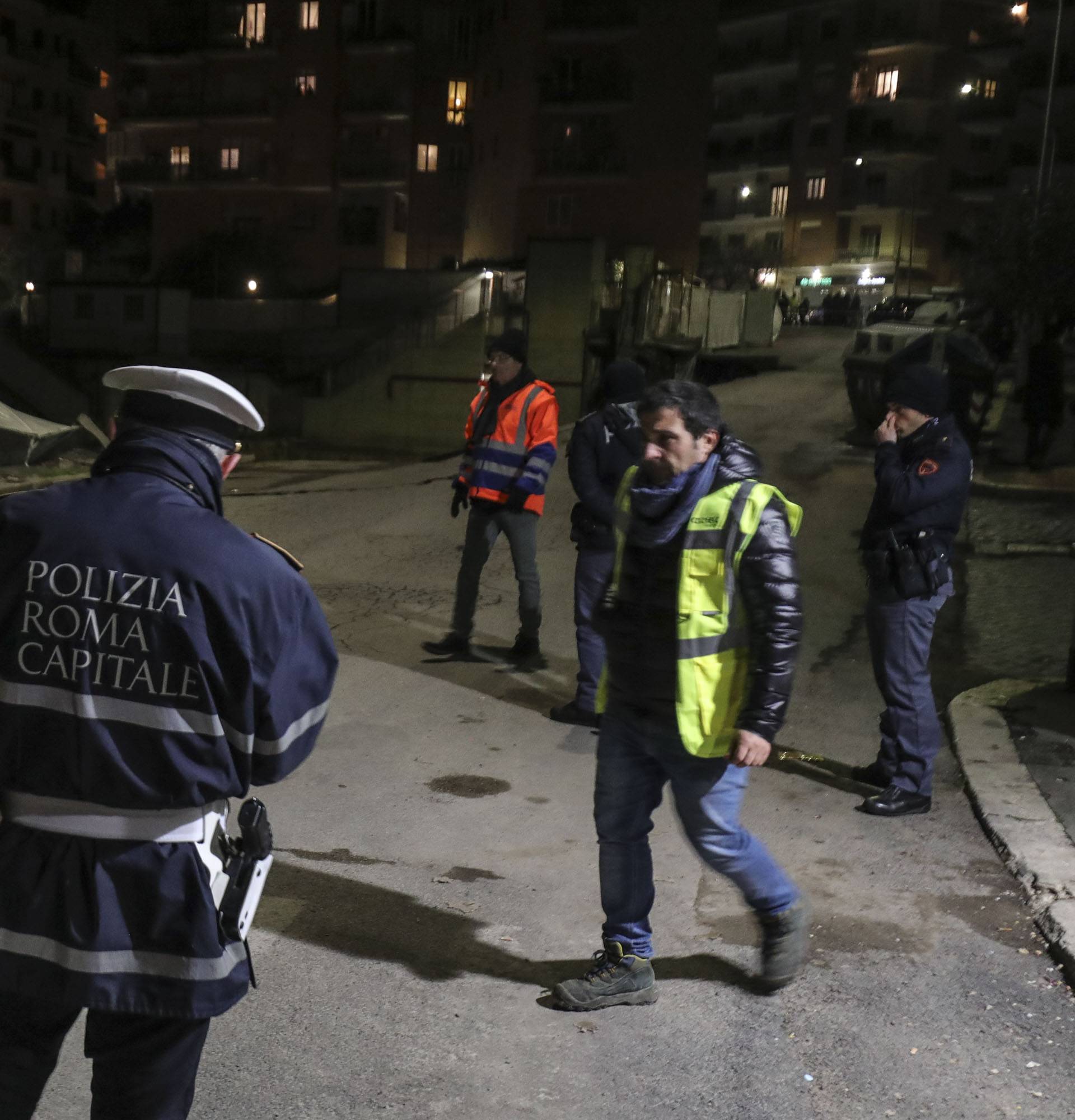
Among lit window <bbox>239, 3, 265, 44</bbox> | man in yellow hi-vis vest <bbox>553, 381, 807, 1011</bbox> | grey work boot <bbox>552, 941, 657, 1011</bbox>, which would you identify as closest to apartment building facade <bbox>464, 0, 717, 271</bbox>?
lit window <bbox>239, 3, 265, 44</bbox>

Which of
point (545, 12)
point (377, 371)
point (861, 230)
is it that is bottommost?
point (377, 371)

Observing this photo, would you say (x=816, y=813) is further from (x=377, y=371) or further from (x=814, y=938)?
(x=377, y=371)

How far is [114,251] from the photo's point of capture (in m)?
59.2

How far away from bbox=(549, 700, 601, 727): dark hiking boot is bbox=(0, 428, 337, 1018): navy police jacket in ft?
14.8

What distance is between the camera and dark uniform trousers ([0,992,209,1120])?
2332 millimetres

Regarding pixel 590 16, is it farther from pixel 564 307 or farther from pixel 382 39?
pixel 564 307

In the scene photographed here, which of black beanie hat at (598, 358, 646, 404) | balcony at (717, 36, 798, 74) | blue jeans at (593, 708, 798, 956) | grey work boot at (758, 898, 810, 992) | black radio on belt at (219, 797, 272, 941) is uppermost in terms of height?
balcony at (717, 36, 798, 74)

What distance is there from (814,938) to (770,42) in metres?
75.2

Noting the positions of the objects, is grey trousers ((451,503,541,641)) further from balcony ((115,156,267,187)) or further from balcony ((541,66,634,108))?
balcony ((115,156,267,187))

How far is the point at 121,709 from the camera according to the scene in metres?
2.28

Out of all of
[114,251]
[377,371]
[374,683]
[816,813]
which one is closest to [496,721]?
[374,683]

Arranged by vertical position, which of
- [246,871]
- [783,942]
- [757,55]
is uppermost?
[757,55]

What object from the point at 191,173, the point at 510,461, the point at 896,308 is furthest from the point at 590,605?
the point at 191,173

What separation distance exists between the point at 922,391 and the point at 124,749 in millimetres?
4136
